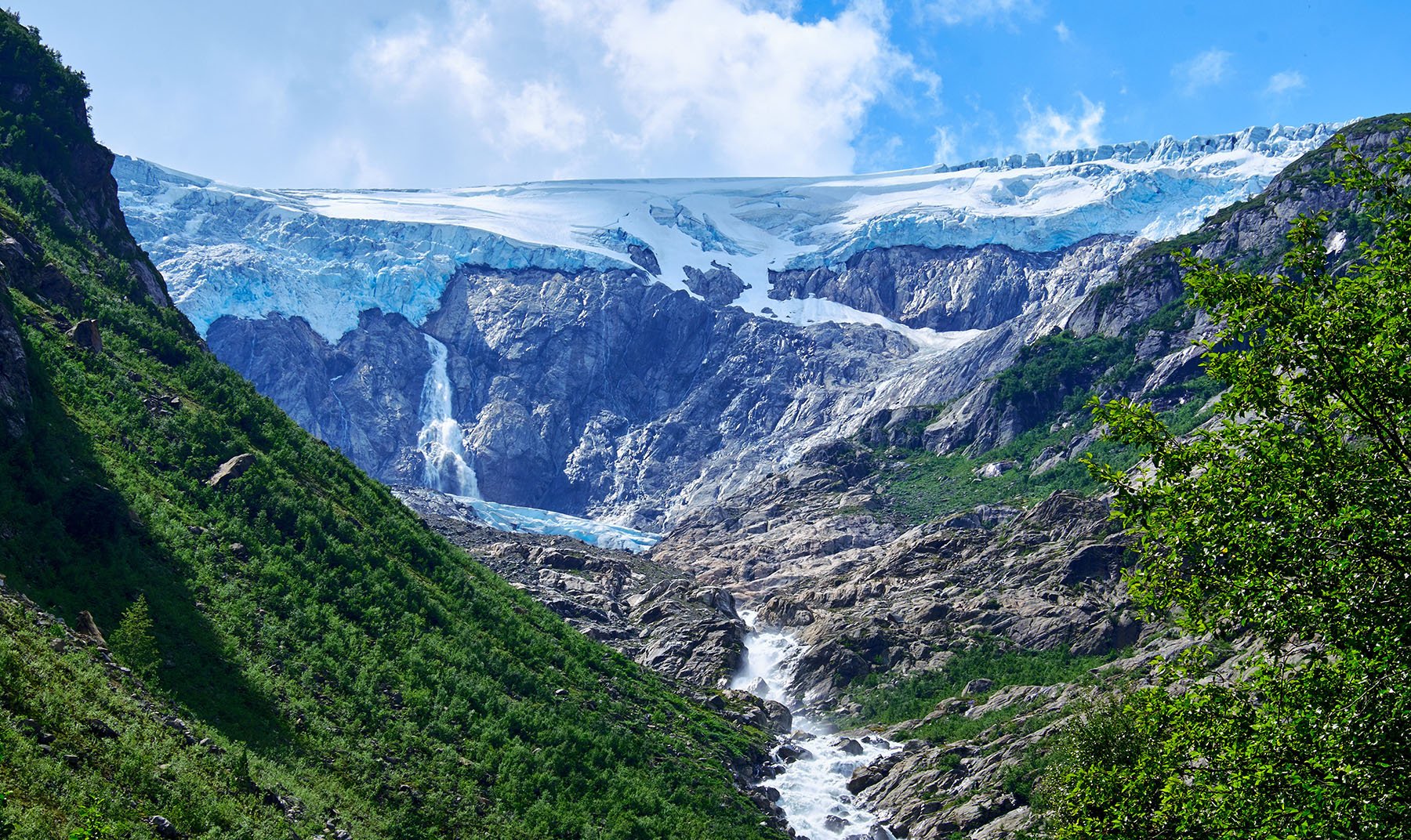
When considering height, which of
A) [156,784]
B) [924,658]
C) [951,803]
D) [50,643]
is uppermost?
[924,658]

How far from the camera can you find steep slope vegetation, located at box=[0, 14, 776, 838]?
26578 millimetres

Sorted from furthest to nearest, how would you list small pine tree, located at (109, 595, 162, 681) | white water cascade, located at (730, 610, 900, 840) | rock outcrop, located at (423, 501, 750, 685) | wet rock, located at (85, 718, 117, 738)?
rock outcrop, located at (423, 501, 750, 685)
white water cascade, located at (730, 610, 900, 840)
small pine tree, located at (109, 595, 162, 681)
wet rock, located at (85, 718, 117, 738)

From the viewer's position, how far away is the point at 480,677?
2119 inches

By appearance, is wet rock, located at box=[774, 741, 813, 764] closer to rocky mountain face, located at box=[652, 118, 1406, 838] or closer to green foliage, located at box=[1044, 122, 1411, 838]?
rocky mountain face, located at box=[652, 118, 1406, 838]

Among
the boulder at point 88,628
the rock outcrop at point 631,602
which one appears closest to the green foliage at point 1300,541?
the boulder at point 88,628

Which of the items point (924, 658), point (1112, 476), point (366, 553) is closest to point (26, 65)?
point (366, 553)

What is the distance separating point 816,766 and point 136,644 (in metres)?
63.1

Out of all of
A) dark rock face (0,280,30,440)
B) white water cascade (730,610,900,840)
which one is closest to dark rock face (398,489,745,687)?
white water cascade (730,610,900,840)

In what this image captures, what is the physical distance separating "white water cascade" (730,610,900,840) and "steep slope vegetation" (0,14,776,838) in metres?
6.14

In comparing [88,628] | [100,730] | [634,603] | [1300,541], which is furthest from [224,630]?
[634,603]

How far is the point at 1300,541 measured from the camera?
1594cm

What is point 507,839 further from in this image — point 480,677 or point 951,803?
point 951,803

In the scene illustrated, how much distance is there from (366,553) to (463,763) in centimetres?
1822

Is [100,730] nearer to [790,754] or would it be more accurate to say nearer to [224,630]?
[224,630]
